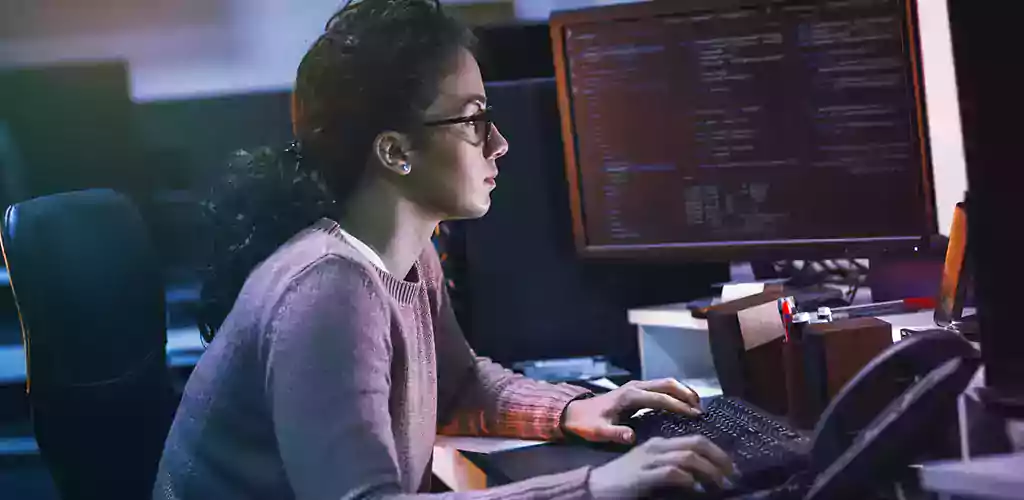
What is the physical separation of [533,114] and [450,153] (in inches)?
19.8

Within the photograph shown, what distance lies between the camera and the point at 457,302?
5.20ft

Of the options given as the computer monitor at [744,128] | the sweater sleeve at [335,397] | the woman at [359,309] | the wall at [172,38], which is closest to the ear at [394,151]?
the woman at [359,309]

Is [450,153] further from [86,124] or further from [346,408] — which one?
[86,124]

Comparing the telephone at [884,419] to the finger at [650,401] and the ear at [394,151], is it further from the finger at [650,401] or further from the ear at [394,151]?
the ear at [394,151]

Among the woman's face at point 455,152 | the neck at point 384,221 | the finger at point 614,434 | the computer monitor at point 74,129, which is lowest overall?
the finger at point 614,434

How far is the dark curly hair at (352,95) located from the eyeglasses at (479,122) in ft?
0.08

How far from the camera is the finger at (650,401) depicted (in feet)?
3.80

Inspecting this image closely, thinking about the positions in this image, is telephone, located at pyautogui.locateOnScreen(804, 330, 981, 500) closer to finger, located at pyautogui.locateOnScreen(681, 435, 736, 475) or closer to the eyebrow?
finger, located at pyautogui.locateOnScreen(681, 435, 736, 475)

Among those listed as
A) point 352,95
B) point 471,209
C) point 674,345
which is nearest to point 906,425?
point 471,209

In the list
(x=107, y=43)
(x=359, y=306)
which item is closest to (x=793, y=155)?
(x=359, y=306)

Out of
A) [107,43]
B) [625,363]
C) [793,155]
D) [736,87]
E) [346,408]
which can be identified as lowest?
[625,363]

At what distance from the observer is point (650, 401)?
1.17 m

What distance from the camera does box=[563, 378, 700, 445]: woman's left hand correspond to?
1154 millimetres

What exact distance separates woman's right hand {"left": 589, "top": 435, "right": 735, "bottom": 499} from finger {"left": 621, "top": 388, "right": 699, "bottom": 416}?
0.97ft
